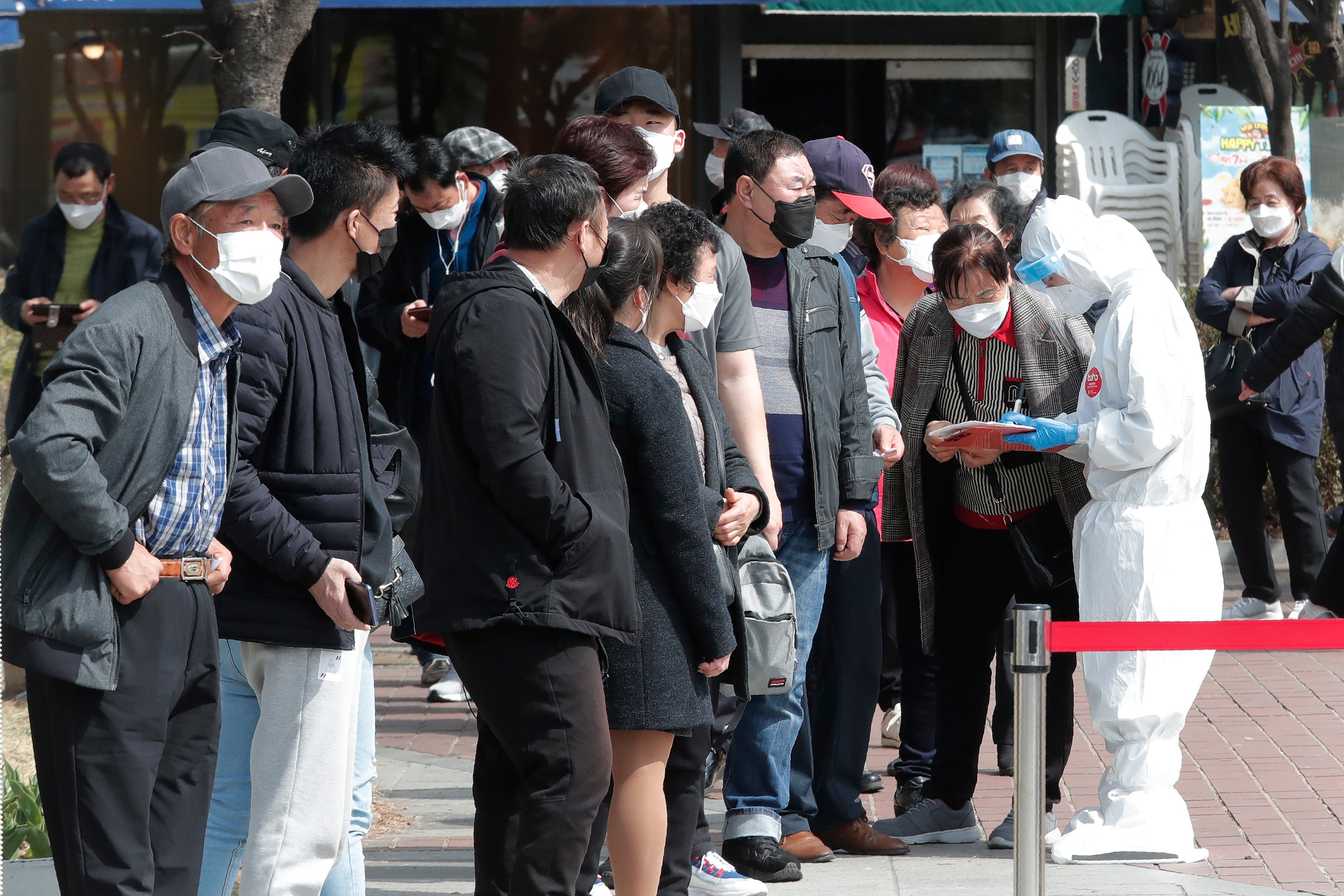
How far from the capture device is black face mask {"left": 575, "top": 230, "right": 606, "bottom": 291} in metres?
3.39

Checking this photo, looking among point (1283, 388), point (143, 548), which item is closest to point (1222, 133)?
point (1283, 388)

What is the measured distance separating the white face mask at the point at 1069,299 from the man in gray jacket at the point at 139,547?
8.51 feet

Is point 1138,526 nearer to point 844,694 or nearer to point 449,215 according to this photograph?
point 844,694

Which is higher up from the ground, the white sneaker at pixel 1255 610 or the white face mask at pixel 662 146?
the white face mask at pixel 662 146

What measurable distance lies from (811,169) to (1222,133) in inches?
266

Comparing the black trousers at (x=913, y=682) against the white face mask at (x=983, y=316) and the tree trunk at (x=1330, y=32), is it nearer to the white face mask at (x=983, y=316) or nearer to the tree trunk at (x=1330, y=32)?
the white face mask at (x=983, y=316)

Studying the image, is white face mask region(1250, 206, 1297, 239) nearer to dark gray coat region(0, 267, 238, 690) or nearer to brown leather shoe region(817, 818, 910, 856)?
brown leather shoe region(817, 818, 910, 856)

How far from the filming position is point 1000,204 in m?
6.51

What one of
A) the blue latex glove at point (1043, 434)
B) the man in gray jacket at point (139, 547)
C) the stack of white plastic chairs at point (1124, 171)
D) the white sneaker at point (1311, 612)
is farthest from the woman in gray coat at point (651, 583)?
the stack of white plastic chairs at point (1124, 171)

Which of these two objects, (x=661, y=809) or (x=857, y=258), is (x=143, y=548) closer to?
(x=661, y=809)

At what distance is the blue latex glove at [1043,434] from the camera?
4480mm

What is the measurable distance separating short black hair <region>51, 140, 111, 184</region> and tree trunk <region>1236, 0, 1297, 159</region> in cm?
634

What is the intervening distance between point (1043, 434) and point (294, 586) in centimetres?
223

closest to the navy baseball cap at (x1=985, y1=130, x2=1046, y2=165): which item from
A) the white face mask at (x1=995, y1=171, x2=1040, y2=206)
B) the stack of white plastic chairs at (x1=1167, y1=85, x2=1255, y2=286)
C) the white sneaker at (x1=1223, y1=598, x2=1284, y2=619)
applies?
the white face mask at (x1=995, y1=171, x2=1040, y2=206)
